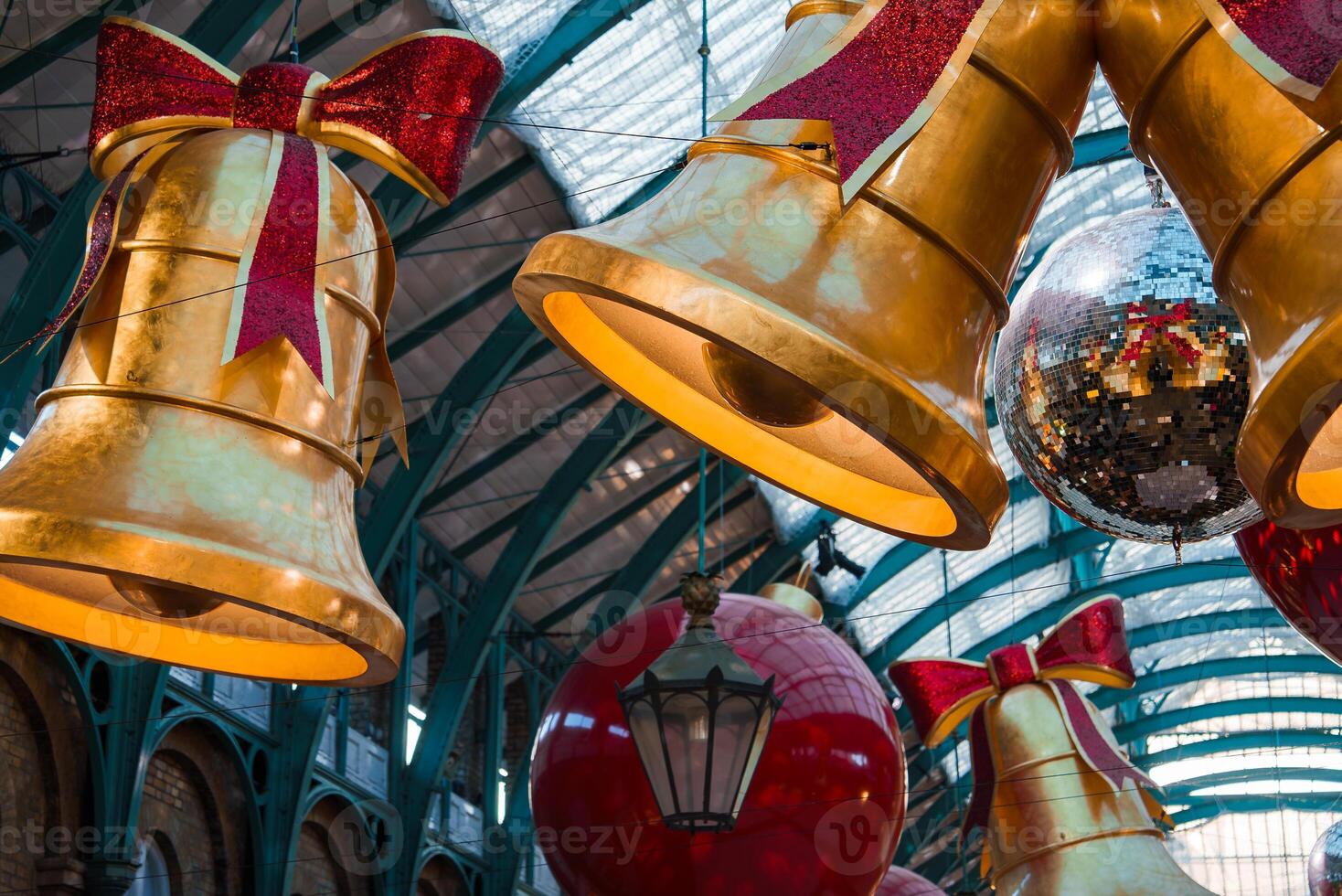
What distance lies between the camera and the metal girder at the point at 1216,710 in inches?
1221

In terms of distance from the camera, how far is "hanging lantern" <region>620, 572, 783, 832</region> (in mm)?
3219

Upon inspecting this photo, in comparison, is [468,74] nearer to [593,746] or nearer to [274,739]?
[593,746]

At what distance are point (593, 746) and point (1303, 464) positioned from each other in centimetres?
222

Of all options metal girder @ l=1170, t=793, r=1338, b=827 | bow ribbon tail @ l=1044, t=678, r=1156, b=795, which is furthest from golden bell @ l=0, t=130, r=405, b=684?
metal girder @ l=1170, t=793, r=1338, b=827

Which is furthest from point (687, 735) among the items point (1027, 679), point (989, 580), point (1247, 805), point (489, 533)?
point (1247, 805)

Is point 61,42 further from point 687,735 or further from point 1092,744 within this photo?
point 687,735

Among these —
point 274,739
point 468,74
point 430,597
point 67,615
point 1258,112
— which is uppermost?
point 430,597

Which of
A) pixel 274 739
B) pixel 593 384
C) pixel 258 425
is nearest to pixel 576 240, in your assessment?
pixel 258 425

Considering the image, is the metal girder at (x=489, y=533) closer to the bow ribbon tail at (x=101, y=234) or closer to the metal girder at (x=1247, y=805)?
the bow ribbon tail at (x=101, y=234)

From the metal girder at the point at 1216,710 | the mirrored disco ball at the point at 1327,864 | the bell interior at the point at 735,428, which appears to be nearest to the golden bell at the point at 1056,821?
the mirrored disco ball at the point at 1327,864

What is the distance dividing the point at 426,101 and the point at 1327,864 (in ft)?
15.9

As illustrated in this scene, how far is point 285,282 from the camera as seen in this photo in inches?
82.4

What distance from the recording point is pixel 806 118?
1399mm

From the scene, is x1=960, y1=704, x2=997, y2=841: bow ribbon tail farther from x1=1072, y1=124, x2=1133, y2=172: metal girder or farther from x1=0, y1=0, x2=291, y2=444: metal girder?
x1=1072, y1=124, x2=1133, y2=172: metal girder
